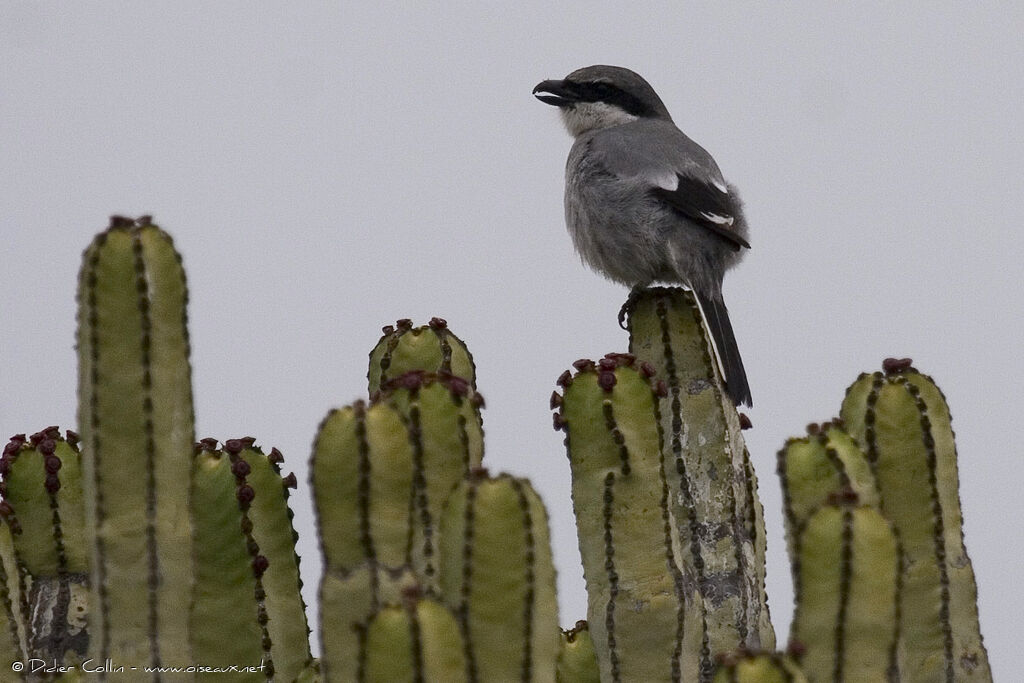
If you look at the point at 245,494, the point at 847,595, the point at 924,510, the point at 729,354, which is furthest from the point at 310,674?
the point at 729,354

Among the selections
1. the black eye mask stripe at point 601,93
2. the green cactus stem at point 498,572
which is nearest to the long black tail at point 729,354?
the green cactus stem at point 498,572

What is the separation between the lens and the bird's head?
8.48 metres

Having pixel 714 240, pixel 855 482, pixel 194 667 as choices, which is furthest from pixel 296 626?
pixel 714 240

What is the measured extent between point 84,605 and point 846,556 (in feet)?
9.18

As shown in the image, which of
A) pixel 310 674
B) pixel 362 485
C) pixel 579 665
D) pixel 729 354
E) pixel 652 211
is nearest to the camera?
pixel 362 485

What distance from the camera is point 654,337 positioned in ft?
17.8

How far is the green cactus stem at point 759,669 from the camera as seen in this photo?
3.10 meters

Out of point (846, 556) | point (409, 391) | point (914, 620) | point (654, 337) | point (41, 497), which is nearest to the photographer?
point (846, 556)

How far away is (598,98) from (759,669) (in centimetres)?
581

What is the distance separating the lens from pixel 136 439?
3.77 meters

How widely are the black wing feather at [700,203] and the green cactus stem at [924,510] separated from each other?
2.38m

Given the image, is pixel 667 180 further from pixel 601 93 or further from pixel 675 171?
pixel 601 93

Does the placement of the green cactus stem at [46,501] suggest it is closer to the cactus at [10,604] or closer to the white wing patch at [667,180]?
the cactus at [10,604]

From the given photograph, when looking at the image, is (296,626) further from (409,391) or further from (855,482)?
(855,482)
